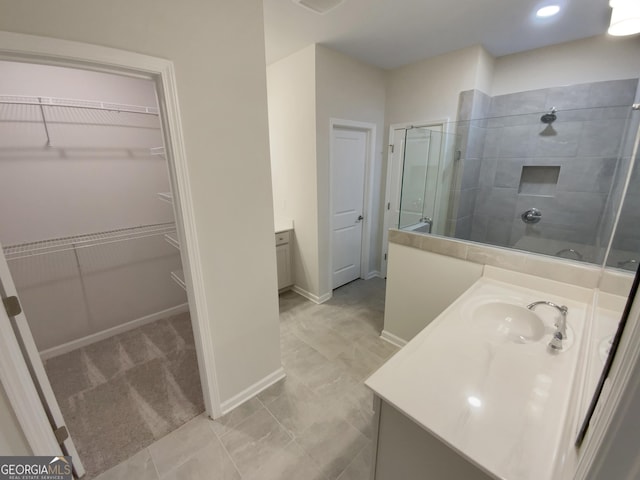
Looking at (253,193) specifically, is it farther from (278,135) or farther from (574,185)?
(574,185)

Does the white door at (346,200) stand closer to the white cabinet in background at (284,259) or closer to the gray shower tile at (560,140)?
the white cabinet in background at (284,259)

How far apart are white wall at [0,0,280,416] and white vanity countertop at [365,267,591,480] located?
3.55 ft

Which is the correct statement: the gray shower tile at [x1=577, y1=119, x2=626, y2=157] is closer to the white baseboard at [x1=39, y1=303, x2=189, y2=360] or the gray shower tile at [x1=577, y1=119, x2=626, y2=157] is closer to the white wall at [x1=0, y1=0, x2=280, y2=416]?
the white wall at [x1=0, y1=0, x2=280, y2=416]

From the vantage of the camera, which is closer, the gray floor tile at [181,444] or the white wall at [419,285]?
the gray floor tile at [181,444]

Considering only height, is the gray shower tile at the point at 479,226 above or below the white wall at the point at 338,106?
below

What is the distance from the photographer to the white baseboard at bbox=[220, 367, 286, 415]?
1867mm

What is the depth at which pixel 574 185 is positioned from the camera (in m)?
2.53

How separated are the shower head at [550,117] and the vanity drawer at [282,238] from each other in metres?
2.84

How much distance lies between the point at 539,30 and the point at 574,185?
138cm

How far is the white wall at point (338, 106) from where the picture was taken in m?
2.77

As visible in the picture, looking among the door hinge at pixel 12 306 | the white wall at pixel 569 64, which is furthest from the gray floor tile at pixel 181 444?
the white wall at pixel 569 64

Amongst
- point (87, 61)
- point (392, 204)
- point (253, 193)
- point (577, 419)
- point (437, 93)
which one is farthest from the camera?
point (392, 204)

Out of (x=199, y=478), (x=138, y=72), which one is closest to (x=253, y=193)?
(x=138, y=72)

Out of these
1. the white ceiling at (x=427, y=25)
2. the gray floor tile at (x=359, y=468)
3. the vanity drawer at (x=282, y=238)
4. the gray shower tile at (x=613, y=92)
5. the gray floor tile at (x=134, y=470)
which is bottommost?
the gray floor tile at (x=134, y=470)
